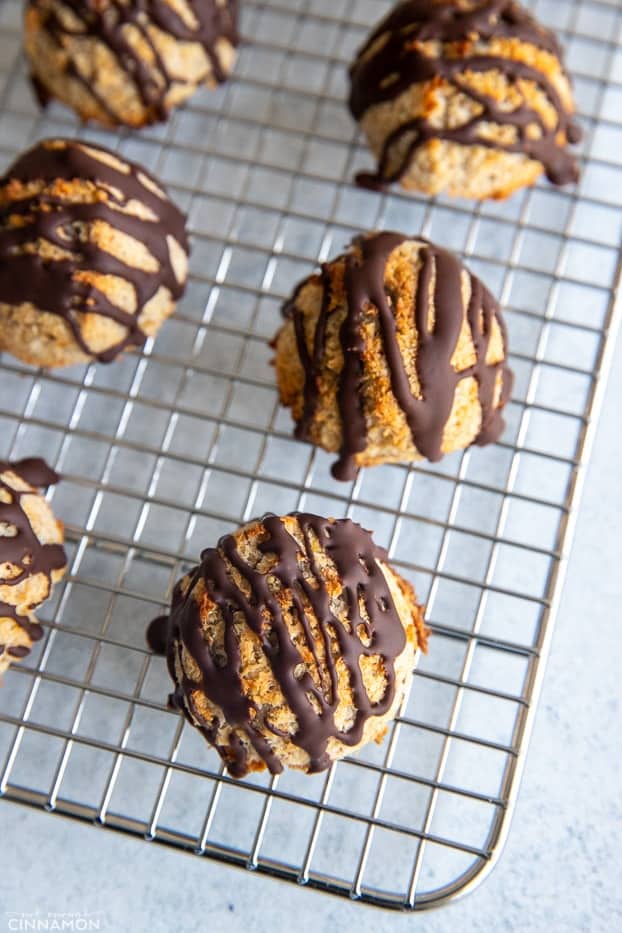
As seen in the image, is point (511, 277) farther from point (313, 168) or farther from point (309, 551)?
point (309, 551)

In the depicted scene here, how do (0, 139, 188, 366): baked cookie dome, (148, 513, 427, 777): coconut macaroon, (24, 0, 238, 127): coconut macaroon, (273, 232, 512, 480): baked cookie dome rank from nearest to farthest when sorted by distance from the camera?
(148, 513, 427, 777): coconut macaroon
(273, 232, 512, 480): baked cookie dome
(0, 139, 188, 366): baked cookie dome
(24, 0, 238, 127): coconut macaroon

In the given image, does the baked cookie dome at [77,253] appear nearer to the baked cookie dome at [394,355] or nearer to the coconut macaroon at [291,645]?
the baked cookie dome at [394,355]

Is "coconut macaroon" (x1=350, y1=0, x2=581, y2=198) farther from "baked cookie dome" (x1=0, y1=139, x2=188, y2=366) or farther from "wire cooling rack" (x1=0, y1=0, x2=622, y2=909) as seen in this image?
"baked cookie dome" (x1=0, y1=139, x2=188, y2=366)

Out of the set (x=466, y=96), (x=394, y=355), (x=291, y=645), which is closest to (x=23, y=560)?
(x=291, y=645)

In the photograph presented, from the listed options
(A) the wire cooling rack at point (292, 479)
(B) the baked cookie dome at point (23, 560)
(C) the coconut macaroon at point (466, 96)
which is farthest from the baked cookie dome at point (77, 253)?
(C) the coconut macaroon at point (466, 96)

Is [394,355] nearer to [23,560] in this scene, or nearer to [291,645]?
[291,645]

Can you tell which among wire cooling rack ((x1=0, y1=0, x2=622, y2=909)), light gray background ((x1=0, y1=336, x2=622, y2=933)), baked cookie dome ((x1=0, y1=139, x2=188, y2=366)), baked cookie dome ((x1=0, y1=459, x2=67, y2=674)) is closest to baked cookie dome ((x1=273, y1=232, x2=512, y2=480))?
wire cooling rack ((x1=0, y1=0, x2=622, y2=909))
